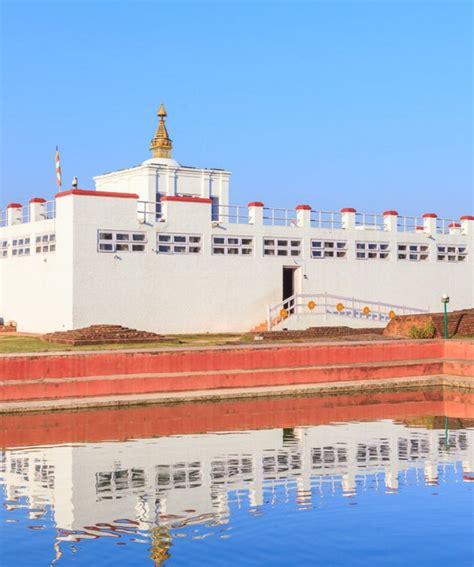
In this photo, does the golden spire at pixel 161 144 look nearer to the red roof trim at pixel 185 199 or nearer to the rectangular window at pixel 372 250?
the red roof trim at pixel 185 199

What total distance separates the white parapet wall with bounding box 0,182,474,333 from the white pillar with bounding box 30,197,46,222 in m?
0.04

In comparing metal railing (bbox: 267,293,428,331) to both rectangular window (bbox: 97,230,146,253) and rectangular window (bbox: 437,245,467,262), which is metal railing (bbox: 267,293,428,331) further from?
rectangular window (bbox: 97,230,146,253)

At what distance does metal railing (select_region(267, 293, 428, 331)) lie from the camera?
3997cm

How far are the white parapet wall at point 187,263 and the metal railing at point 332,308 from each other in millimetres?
503

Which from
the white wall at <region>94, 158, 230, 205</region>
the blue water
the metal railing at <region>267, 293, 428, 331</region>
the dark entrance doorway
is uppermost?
the white wall at <region>94, 158, 230, 205</region>

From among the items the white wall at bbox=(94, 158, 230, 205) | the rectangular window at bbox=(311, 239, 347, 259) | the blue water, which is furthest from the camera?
the white wall at bbox=(94, 158, 230, 205)

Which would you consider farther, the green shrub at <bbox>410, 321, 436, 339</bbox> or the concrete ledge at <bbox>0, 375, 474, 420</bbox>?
the green shrub at <bbox>410, 321, 436, 339</bbox>

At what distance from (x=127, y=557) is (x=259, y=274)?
27994 mm

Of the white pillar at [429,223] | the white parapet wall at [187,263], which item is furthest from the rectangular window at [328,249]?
the white pillar at [429,223]

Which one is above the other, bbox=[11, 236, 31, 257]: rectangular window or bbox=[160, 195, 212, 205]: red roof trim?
bbox=[160, 195, 212, 205]: red roof trim

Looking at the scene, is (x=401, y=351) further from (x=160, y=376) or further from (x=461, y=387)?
(x=160, y=376)

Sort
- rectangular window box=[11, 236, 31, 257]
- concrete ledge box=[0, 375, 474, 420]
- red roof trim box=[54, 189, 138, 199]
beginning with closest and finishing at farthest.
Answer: concrete ledge box=[0, 375, 474, 420] < red roof trim box=[54, 189, 138, 199] < rectangular window box=[11, 236, 31, 257]

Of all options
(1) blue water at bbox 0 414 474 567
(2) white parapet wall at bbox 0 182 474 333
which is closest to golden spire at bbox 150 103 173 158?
(2) white parapet wall at bbox 0 182 474 333

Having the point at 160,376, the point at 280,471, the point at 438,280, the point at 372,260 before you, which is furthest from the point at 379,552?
the point at 438,280
